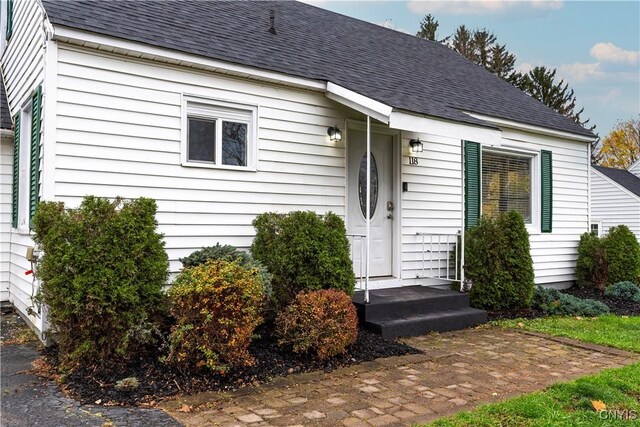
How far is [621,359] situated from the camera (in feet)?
15.9

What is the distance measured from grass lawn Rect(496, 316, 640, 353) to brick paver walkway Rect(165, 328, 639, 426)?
12.3 inches

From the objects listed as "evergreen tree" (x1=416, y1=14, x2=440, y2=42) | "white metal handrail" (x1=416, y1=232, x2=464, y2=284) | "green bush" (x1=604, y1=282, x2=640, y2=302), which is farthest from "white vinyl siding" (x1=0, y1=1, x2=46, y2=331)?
"evergreen tree" (x1=416, y1=14, x2=440, y2=42)

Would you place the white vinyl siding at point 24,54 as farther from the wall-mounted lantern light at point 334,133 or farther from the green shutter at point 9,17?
the wall-mounted lantern light at point 334,133

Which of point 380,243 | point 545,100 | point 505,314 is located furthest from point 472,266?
point 545,100

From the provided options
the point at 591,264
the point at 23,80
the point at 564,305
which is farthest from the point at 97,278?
the point at 591,264

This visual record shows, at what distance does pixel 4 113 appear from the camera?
7.03 m

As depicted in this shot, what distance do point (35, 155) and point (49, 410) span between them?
2.87 metres

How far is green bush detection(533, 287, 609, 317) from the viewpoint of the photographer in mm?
7379

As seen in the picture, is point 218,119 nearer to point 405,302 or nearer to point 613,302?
point 405,302

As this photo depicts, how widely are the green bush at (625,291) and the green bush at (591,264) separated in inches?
17.2

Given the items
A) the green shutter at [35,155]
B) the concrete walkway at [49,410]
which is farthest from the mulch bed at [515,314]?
the green shutter at [35,155]

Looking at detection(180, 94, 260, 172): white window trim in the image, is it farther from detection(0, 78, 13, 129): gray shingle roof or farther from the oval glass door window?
detection(0, 78, 13, 129): gray shingle roof

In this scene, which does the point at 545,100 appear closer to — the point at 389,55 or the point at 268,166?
the point at 389,55

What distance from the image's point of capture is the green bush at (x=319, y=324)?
448cm
